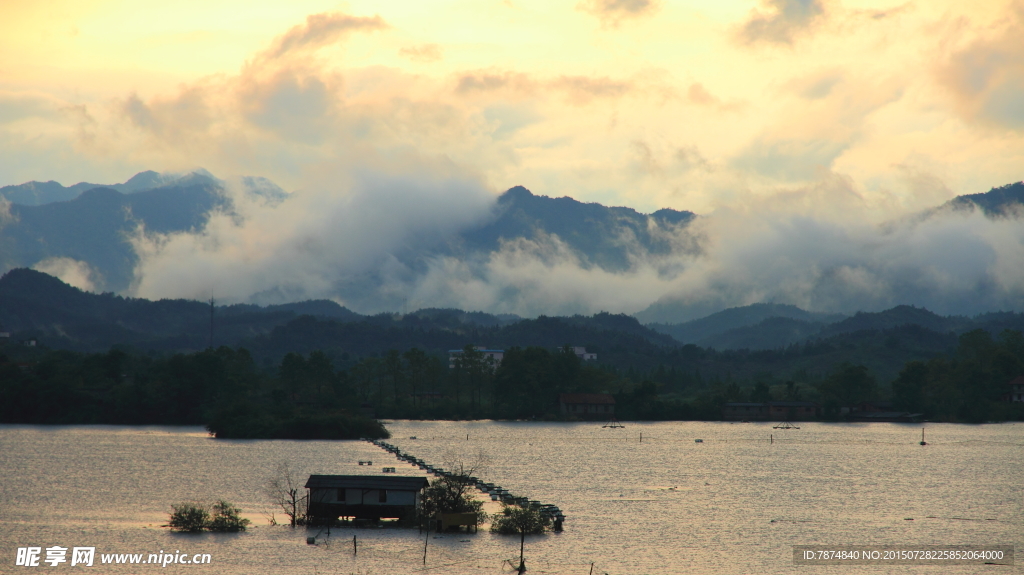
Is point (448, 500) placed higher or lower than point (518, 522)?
higher

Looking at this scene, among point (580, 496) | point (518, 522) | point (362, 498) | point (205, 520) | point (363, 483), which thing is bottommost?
point (580, 496)

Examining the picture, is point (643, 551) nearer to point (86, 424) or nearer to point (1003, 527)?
point (1003, 527)

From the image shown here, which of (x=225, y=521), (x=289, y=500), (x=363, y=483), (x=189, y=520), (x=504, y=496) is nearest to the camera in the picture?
(x=225, y=521)

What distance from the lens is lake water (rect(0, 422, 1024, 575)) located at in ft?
194

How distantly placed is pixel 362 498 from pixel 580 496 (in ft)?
79.6

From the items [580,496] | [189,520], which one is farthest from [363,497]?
[580,496]

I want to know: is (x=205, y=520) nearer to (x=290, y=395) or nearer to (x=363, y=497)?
(x=363, y=497)

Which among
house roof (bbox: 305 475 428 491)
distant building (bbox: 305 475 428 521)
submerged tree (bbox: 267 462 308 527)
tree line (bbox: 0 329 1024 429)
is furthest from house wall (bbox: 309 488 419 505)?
tree line (bbox: 0 329 1024 429)

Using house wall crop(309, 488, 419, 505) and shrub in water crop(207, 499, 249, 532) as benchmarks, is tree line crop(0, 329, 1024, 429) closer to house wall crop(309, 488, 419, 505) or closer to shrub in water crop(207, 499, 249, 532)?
house wall crop(309, 488, 419, 505)

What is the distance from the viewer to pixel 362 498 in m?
67.1

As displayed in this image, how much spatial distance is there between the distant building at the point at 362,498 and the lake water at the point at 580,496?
2.14 meters

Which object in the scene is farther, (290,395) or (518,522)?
(290,395)

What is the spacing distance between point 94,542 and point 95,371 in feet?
408

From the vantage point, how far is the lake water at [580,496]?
5900cm
